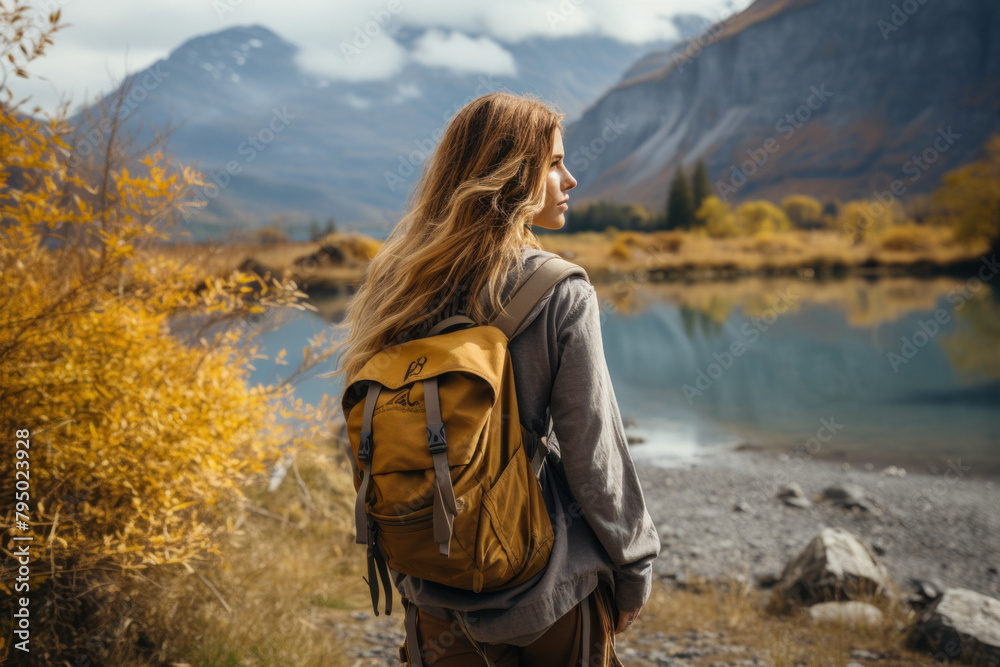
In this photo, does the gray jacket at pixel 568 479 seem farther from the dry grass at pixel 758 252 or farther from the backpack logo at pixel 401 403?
the dry grass at pixel 758 252

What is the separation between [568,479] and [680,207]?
151 feet

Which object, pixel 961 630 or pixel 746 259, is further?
pixel 746 259

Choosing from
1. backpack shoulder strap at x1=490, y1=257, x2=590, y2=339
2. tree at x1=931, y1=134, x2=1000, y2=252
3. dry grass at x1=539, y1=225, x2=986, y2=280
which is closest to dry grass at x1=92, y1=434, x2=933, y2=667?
backpack shoulder strap at x1=490, y1=257, x2=590, y2=339

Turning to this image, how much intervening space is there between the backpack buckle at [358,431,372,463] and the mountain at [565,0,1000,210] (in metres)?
71.5

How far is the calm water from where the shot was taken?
9859mm

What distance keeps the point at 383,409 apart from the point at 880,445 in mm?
10383

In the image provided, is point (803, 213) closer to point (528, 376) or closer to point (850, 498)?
point (850, 498)

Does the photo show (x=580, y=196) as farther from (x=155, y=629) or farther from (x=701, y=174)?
(x=155, y=629)

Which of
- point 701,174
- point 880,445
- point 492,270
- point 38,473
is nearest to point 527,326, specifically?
point 492,270

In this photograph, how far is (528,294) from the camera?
1.31m

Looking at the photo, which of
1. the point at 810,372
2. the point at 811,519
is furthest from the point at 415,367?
the point at 810,372

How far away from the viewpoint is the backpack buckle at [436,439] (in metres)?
1.17

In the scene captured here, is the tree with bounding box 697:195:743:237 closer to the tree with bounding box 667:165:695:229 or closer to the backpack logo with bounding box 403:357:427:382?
the tree with bounding box 667:165:695:229

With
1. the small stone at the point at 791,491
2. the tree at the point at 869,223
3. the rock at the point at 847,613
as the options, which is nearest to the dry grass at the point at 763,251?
the tree at the point at 869,223
